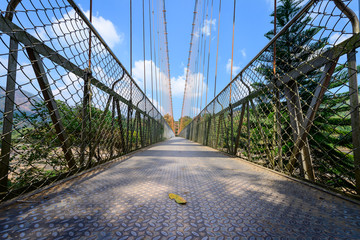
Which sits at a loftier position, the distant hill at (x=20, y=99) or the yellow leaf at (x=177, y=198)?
the distant hill at (x=20, y=99)

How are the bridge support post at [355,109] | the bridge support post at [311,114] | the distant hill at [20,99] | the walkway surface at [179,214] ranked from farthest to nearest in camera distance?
the bridge support post at [311,114] < the bridge support post at [355,109] < the distant hill at [20,99] < the walkway surface at [179,214]

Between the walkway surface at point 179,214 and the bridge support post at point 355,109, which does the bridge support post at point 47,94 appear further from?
the bridge support post at point 355,109

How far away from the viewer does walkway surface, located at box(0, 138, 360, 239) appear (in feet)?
1.55

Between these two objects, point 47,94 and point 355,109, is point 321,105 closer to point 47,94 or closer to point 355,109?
point 355,109

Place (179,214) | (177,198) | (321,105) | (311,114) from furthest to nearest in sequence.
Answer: (321,105), (311,114), (177,198), (179,214)

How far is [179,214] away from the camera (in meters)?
0.58

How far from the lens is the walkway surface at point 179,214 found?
474 millimetres

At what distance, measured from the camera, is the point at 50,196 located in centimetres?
69

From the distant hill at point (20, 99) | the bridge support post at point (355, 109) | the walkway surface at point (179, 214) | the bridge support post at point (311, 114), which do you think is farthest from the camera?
the bridge support post at point (311, 114)

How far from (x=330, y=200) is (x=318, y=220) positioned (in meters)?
0.27

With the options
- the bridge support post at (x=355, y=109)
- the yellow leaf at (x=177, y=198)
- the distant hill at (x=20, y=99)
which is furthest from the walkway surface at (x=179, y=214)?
the distant hill at (x=20, y=99)

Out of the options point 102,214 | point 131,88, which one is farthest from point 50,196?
point 131,88

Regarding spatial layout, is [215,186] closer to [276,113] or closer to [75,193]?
[75,193]

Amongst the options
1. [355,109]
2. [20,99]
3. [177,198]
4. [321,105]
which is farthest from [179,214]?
[321,105]
